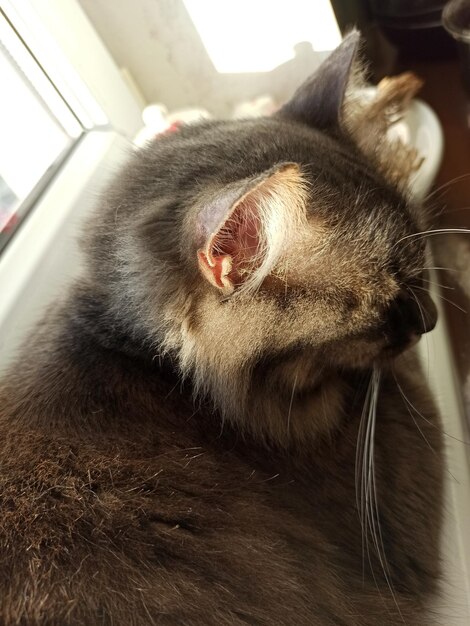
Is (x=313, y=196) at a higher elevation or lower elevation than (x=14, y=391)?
higher

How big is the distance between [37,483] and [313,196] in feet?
1.43

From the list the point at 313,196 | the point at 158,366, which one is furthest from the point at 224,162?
the point at 158,366

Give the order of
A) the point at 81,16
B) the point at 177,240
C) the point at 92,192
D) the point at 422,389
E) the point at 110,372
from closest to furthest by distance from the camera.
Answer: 1. the point at 177,240
2. the point at 110,372
3. the point at 422,389
4. the point at 92,192
5. the point at 81,16

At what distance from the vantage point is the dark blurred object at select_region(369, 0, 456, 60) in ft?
4.23

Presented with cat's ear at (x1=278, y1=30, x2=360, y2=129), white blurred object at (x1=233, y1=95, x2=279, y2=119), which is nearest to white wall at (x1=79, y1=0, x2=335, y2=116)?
white blurred object at (x1=233, y1=95, x2=279, y2=119)

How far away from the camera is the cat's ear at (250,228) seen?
1.60 ft

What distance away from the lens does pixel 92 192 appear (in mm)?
1109

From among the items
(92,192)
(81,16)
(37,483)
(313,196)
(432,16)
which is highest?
(432,16)

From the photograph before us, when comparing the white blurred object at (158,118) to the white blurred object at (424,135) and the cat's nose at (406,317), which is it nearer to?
the white blurred object at (424,135)

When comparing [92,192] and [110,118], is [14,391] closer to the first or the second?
[92,192]

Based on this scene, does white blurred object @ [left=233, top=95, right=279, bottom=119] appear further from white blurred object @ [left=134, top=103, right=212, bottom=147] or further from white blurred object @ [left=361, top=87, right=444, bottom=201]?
white blurred object @ [left=361, top=87, right=444, bottom=201]

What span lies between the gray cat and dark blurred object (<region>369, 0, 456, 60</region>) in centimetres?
64

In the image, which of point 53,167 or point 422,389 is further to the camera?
point 53,167

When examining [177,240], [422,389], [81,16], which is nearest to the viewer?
[177,240]
